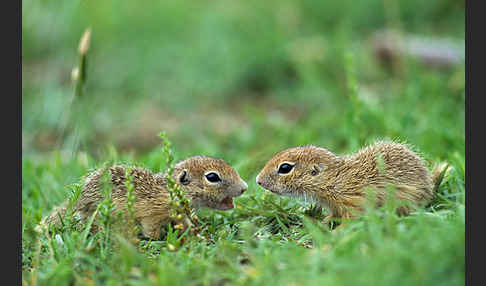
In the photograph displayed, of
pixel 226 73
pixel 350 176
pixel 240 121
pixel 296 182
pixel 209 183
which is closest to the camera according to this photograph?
pixel 350 176

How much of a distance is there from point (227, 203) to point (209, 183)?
0.78 feet

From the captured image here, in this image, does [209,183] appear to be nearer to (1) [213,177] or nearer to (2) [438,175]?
(1) [213,177]

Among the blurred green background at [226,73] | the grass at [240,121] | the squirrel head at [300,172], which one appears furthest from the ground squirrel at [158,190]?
the blurred green background at [226,73]

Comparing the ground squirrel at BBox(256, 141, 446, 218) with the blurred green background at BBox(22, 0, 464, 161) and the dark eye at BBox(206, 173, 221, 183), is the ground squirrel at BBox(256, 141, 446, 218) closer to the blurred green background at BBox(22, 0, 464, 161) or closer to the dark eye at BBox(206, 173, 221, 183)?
the dark eye at BBox(206, 173, 221, 183)

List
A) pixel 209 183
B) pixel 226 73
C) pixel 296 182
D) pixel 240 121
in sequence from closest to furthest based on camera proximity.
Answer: pixel 296 182 → pixel 209 183 → pixel 240 121 → pixel 226 73

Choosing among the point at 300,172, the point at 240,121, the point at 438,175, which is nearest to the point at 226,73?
the point at 240,121

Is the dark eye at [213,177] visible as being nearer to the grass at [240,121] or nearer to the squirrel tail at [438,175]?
the grass at [240,121]

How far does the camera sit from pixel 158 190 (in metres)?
4.76

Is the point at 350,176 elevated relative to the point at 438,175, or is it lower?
lower

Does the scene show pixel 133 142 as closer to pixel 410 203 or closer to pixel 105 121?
pixel 105 121

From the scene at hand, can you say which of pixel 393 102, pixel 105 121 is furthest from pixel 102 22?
pixel 393 102

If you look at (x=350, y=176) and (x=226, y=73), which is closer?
(x=350, y=176)

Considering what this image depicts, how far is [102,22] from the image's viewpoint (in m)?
12.1

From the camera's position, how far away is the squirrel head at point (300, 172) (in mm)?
4773
